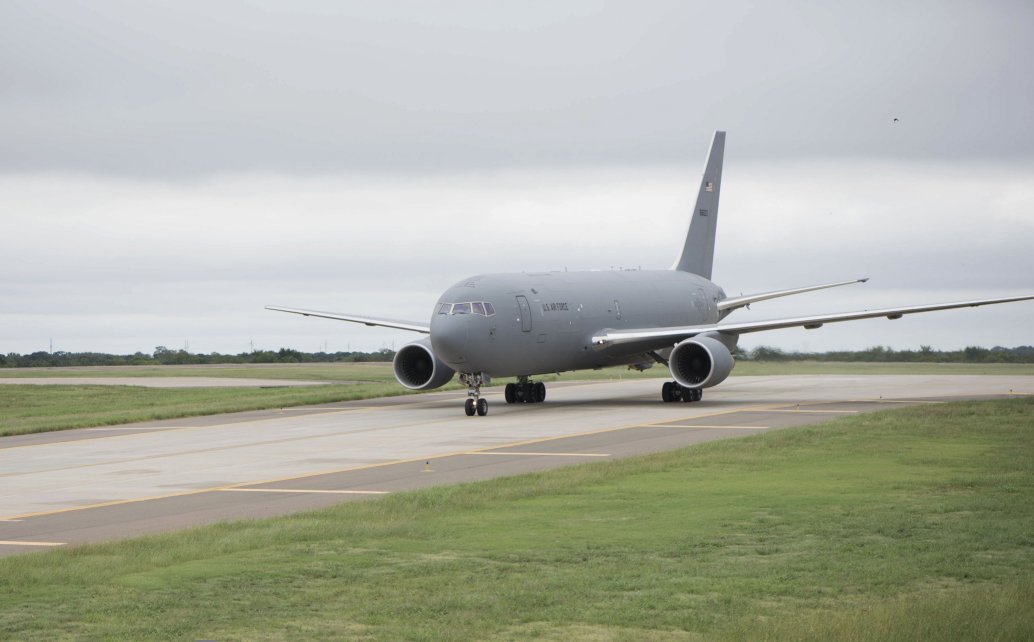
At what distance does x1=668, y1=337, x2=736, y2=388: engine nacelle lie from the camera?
4075 cm

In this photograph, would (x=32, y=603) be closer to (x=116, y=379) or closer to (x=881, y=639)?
(x=881, y=639)

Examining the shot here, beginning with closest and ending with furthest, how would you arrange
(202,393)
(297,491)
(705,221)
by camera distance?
(297,491) → (202,393) → (705,221)

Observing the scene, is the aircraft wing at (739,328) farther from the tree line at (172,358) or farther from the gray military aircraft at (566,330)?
the tree line at (172,358)

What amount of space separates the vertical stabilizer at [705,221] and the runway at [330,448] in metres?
8.71

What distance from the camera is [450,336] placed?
37.8 meters

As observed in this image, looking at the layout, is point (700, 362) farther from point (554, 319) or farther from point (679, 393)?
point (554, 319)

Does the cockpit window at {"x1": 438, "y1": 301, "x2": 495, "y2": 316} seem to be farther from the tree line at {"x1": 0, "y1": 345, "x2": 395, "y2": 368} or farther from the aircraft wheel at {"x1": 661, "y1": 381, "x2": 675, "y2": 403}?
the tree line at {"x1": 0, "y1": 345, "x2": 395, "y2": 368}

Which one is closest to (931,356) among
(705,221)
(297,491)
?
(705,221)

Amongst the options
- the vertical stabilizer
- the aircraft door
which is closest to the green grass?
the aircraft door

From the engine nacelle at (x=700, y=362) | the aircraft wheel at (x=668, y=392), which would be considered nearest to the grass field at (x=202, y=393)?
the aircraft wheel at (x=668, y=392)

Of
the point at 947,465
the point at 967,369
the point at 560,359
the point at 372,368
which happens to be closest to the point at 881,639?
the point at 947,465

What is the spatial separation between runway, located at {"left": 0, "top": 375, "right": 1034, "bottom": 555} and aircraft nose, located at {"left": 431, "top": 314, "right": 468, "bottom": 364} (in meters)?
1.73

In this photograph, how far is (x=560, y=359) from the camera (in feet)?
139

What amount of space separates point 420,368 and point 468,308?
633 cm
